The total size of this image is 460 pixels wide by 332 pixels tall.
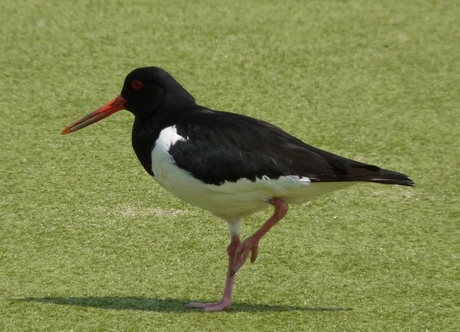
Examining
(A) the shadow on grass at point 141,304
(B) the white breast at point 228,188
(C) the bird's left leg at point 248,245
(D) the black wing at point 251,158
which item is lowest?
(A) the shadow on grass at point 141,304

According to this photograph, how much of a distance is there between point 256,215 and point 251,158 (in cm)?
116

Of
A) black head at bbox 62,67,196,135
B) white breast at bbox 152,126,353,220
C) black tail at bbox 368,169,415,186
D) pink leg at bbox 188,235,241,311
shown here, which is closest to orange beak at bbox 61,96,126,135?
black head at bbox 62,67,196,135

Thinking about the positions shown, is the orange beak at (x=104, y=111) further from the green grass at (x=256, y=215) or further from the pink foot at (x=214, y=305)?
the pink foot at (x=214, y=305)

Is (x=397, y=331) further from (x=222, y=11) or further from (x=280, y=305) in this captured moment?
(x=222, y=11)

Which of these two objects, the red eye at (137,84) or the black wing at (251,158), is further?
the red eye at (137,84)

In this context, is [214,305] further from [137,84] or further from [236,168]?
[137,84]

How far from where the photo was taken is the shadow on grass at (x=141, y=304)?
13.1 ft

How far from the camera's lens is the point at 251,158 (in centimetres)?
397

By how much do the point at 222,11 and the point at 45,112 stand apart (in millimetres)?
2128

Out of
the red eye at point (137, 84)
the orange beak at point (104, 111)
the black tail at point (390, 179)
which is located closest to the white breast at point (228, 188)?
the black tail at point (390, 179)

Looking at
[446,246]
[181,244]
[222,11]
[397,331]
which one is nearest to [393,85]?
[222,11]

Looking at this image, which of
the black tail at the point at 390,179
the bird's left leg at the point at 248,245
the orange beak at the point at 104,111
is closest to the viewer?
the black tail at the point at 390,179

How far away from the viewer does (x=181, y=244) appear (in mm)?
4648

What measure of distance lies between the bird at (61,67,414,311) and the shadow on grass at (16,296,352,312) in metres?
0.08
